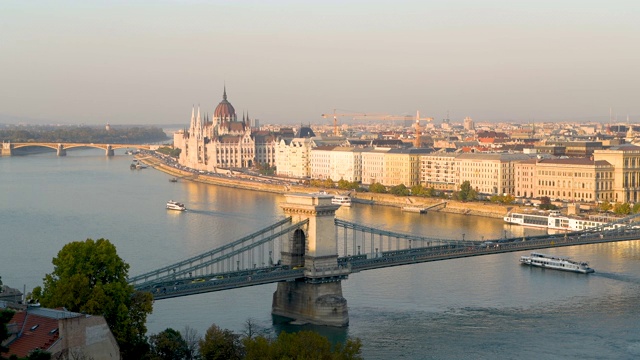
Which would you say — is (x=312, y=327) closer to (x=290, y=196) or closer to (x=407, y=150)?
(x=290, y=196)

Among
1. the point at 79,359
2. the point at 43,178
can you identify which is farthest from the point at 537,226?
the point at 43,178

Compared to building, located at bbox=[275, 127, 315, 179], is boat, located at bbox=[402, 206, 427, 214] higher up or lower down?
lower down

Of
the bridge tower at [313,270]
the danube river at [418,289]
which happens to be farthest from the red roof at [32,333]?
the bridge tower at [313,270]

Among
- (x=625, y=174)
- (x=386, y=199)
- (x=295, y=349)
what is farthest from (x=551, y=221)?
(x=295, y=349)

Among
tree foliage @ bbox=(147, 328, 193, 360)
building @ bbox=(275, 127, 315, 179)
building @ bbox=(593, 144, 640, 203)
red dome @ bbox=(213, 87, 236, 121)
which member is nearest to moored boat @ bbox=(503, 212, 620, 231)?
building @ bbox=(593, 144, 640, 203)

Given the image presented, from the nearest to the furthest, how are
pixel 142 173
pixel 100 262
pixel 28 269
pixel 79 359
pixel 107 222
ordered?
pixel 79 359 < pixel 100 262 < pixel 28 269 < pixel 107 222 < pixel 142 173

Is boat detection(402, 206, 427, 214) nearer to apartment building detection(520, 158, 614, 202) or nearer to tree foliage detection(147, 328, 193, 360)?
apartment building detection(520, 158, 614, 202)
